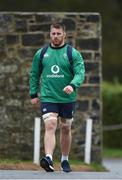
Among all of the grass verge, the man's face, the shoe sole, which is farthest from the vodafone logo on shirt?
the grass verge

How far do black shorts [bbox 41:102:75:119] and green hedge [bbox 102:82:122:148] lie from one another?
40.4 feet

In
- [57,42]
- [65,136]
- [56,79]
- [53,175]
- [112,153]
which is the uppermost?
[57,42]

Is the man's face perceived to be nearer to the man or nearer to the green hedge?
the man

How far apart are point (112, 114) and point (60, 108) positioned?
12.7 meters

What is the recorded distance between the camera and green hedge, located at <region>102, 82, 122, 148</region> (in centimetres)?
2467

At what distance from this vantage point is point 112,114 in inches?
979

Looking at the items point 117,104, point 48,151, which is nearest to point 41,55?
point 48,151

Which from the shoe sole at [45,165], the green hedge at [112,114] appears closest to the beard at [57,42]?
the shoe sole at [45,165]

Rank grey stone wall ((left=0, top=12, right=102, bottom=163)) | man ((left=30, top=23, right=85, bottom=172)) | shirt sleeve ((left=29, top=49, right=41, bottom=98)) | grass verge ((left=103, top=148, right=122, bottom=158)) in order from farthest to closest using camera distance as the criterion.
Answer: grass verge ((left=103, top=148, right=122, bottom=158)) → grey stone wall ((left=0, top=12, right=102, bottom=163)) → shirt sleeve ((left=29, top=49, right=41, bottom=98)) → man ((left=30, top=23, right=85, bottom=172))

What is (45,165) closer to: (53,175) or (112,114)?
(53,175)

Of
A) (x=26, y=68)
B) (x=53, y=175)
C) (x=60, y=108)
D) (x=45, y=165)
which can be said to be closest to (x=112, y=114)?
(x=26, y=68)

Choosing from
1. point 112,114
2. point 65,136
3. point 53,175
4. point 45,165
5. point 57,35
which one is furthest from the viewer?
point 112,114

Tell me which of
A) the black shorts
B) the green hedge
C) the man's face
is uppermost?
the man's face

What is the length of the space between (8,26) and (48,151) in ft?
13.6
